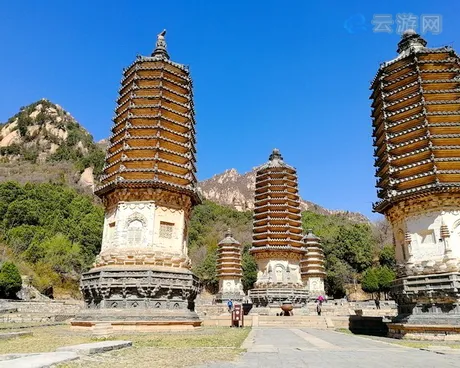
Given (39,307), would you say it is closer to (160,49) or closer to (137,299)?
(137,299)

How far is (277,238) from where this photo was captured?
4297cm

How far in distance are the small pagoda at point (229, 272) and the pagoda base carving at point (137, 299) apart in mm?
30839

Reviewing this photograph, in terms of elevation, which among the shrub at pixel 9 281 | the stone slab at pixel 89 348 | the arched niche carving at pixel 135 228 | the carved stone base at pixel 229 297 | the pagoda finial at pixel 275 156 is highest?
the pagoda finial at pixel 275 156

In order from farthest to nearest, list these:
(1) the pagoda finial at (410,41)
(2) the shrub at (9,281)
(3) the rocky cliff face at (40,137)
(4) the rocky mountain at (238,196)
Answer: (4) the rocky mountain at (238,196), (3) the rocky cliff face at (40,137), (2) the shrub at (9,281), (1) the pagoda finial at (410,41)

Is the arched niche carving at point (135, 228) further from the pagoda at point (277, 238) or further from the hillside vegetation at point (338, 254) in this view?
the hillside vegetation at point (338, 254)

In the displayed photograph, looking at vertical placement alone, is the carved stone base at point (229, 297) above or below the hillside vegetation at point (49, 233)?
below

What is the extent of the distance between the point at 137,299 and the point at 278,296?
20415mm

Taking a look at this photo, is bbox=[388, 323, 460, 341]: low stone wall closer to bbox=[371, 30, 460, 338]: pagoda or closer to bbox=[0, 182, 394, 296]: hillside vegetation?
bbox=[371, 30, 460, 338]: pagoda

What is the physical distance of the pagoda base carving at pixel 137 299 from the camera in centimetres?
2181

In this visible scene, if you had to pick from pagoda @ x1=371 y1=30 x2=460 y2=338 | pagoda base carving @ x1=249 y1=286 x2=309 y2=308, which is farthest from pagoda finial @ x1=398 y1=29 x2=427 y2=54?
pagoda base carving @ x1=249 y1=286 x2=309 y2=308

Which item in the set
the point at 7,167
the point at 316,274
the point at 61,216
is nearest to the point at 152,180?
the point at 316,274

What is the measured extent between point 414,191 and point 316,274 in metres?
36.3

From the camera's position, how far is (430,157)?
22.4m

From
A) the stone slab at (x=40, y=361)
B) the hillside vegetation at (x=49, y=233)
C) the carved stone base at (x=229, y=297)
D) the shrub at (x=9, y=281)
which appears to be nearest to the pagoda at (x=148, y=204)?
the stone slab at (x=40, y=361)
